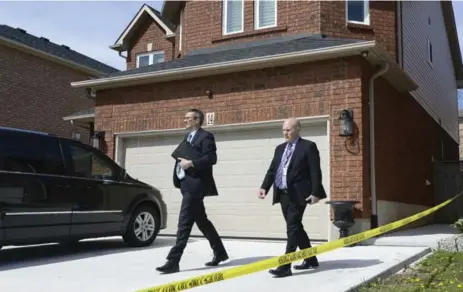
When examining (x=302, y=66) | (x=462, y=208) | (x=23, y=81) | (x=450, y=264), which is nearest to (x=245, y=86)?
(x=302, y=66)

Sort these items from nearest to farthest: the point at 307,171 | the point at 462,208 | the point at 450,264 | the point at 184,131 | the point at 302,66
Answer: the point at 307,171, the point at 450,264, the point at 302,66, the point at 184,131, the point at 462,208

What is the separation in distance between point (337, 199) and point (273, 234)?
148 cm

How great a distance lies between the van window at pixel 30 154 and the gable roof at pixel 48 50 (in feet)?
41.9

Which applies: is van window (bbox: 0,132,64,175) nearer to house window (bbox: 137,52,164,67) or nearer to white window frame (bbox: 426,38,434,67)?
white window frame (bbox: 426,38,434,67)

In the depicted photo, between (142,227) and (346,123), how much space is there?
3.74 metres

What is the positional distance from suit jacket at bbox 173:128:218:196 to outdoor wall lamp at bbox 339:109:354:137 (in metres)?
3.52

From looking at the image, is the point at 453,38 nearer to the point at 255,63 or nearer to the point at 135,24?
the point at 135,24

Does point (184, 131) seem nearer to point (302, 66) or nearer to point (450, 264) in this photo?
point (302, 66)

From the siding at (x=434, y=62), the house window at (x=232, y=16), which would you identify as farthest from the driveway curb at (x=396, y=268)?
the house window at (x=232, y=16)

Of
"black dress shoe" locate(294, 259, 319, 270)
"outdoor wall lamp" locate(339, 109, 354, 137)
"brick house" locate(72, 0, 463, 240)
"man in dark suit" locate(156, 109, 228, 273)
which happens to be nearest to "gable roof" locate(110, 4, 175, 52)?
"brick house" locate(72, 0, 463, 240)

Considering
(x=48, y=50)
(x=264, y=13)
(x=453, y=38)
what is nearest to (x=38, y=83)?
(x=48, y=50)

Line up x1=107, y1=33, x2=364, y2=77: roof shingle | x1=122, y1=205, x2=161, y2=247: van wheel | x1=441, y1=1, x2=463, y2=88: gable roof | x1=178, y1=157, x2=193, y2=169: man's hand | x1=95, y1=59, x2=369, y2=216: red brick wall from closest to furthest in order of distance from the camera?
x1=178, y1=157, x2=193, y2=169: man's hand → x1=122, y1=205, x2=161, y2=247: van wheel → x1=95, y1=59, x2=369, y2=216: red brick wall → x1=107, y1=33, x2=364, y2=77: roof shingle → x1=441, y1=1, x2=463, y2=88: gable roof

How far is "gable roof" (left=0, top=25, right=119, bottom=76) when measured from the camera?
744 inches

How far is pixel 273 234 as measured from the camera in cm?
982
